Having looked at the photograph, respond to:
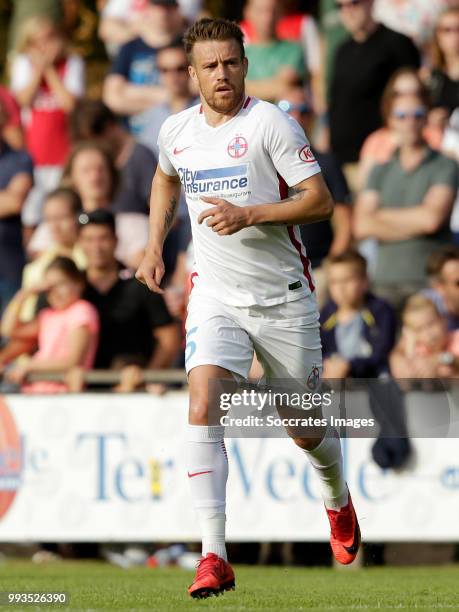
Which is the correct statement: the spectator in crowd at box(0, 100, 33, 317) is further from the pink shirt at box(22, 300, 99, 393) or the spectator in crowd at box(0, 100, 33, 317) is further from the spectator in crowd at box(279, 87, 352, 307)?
the spectator in crowd at box(279, 87, 352, 307)

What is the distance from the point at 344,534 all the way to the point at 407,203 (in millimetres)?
5179

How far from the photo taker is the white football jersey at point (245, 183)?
24.2ft

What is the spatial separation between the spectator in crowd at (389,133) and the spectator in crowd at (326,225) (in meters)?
0.60

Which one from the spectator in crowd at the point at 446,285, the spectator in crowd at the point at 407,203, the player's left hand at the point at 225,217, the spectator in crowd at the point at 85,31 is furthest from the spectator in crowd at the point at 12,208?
the player's left hand at the point at 225,217

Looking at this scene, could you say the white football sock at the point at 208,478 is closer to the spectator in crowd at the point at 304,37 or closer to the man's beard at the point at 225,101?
the man's beard at the point at 225,101

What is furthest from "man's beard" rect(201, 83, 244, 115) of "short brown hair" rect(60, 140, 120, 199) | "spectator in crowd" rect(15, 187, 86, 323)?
A: "short brown hair" rect(60, 140, 120, 199)

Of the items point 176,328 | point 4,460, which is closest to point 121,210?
point 176,328

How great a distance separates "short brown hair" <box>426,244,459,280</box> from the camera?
38.3ft

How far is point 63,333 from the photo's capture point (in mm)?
11766

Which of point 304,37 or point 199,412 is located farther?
point 304,37

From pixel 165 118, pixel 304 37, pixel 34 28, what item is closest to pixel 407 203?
pixel 165 118

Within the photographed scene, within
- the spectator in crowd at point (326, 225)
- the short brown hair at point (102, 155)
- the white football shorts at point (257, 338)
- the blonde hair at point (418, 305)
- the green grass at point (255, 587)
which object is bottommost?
the green grass at point (255, 587)

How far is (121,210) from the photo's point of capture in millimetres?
13352

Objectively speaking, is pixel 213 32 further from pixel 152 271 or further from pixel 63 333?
pixel 63 333
